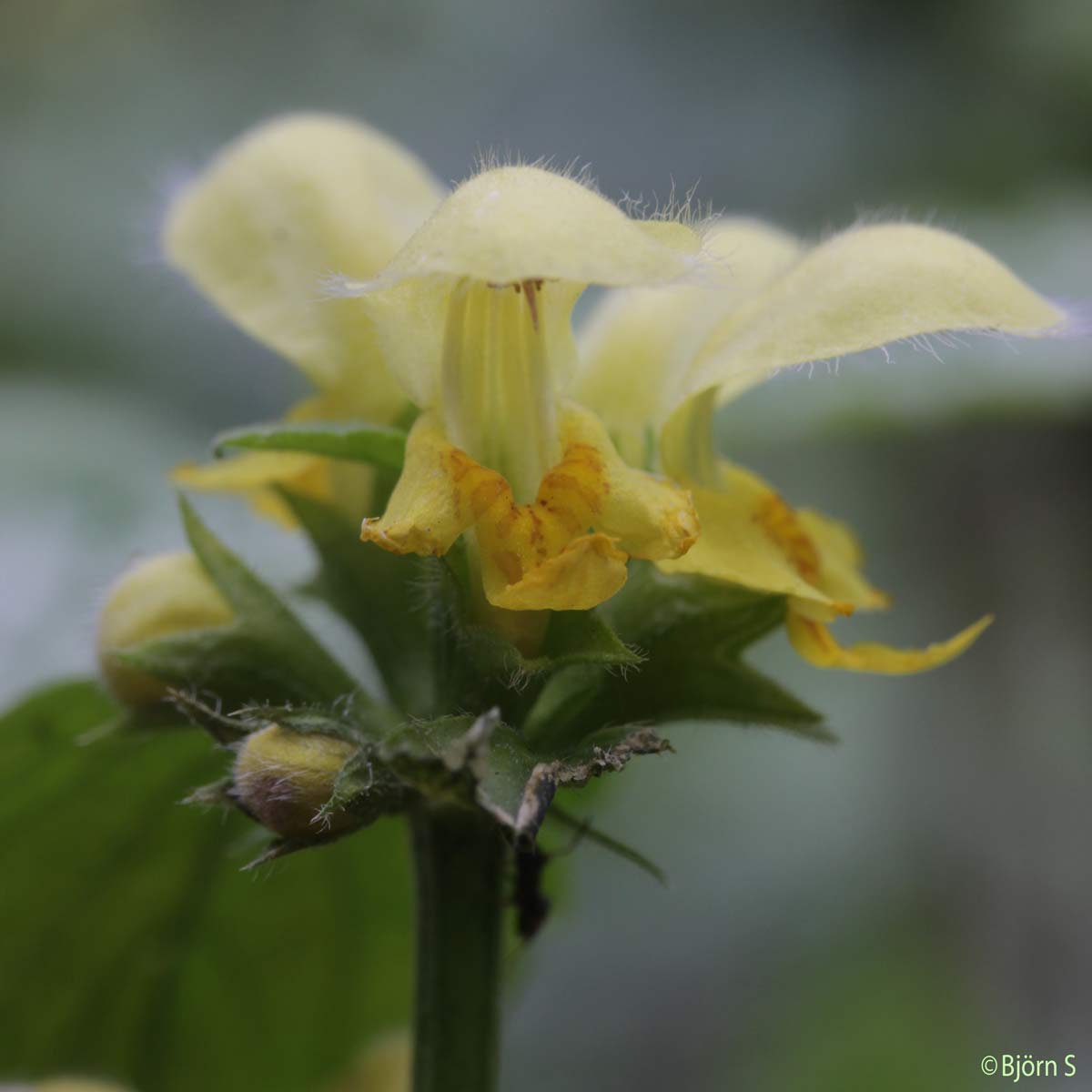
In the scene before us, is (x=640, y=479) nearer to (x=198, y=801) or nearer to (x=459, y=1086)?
(x=198, y=801)

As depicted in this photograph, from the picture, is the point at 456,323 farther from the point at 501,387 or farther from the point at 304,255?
the point at 304,255

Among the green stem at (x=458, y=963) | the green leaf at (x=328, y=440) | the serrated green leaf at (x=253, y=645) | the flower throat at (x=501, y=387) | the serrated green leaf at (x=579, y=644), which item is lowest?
the green stem at (x=458, y=963)

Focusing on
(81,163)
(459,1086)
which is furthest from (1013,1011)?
(81,163)

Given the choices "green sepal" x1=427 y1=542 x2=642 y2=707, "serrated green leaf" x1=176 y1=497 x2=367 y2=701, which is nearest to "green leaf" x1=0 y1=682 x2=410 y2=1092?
"serrated green leaf" x1=176 y1=497 x2=367 y2=701

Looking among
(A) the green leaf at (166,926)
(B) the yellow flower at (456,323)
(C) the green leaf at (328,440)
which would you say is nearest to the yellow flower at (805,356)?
(B) the yellow flower at (456,323)

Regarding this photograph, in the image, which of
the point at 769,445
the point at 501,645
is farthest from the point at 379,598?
the point at 769,445

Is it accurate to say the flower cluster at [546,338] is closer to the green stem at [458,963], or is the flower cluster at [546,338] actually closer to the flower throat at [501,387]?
the flower throat at [501,387]
